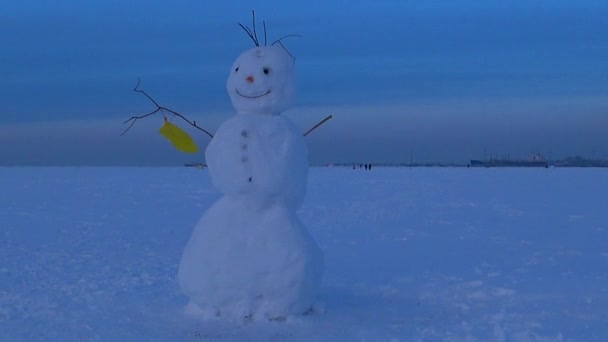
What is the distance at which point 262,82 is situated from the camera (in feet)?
23.1

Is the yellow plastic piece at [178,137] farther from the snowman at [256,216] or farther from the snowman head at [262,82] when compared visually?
the snowman head at [262,82]

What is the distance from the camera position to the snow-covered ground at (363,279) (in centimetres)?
686

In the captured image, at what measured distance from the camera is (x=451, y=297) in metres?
8.30

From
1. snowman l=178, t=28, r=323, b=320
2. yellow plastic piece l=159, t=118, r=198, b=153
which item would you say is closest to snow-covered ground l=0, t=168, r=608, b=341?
snowman l=178, t=28, r=323, b=320

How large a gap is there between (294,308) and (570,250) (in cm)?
643

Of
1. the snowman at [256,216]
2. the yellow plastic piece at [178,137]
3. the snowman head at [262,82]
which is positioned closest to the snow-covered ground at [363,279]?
the snowman at [256,216]

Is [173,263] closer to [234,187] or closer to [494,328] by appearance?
[234,187]

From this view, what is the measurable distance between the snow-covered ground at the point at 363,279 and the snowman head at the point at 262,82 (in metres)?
1.90

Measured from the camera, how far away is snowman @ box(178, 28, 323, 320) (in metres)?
6.87

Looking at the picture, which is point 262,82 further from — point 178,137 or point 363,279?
point 363,279

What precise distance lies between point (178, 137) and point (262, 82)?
953 millimetres

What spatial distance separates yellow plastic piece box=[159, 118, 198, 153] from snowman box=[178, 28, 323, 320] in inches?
9.9

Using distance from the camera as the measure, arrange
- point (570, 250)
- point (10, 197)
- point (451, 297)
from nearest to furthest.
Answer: point (451, 297) < point (570, 250) < point (10, 197)

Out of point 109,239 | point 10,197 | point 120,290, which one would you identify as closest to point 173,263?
point 120,290
